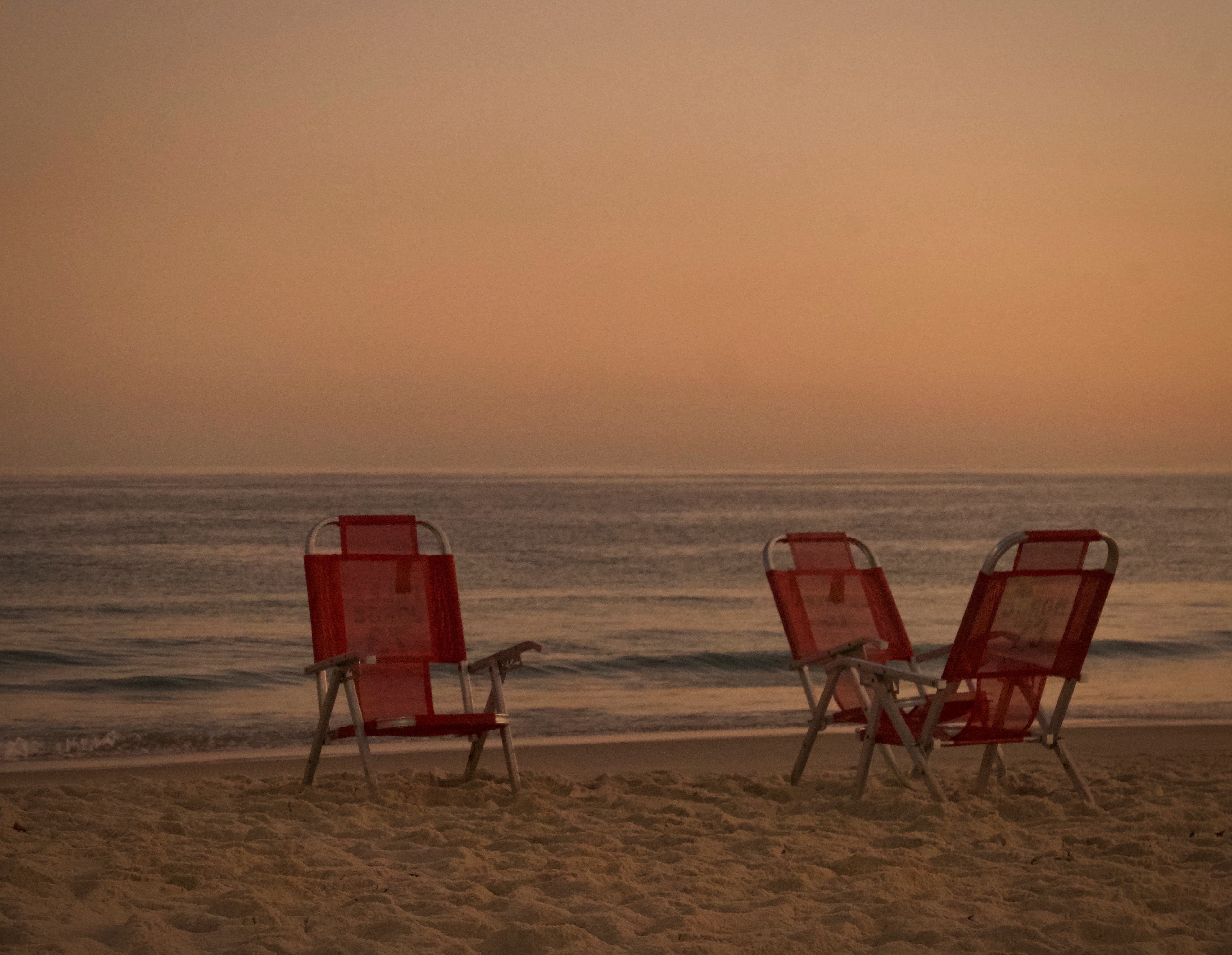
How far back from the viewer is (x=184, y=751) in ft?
24.6

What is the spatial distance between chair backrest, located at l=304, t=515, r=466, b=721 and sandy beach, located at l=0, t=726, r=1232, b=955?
0.42 meters

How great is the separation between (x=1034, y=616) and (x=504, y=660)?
7.33ft

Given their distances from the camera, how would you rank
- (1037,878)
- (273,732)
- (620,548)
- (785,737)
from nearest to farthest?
(1037,878), (785,737), (273,732), (620,548)

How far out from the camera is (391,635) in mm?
5574

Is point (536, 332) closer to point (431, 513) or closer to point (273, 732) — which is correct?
point (431, 513)

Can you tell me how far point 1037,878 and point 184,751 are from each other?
5421 millimetres

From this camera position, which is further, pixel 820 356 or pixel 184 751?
pixel 820 356

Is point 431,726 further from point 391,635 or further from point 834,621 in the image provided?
point 834,621

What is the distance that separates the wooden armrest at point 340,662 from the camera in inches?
196

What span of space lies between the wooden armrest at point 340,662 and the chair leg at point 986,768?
262 centimetres

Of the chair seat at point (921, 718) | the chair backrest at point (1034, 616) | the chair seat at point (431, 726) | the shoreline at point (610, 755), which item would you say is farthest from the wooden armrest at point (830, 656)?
the chair seat at point (431, 726)

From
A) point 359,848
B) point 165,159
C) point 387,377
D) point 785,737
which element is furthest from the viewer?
point 387,377

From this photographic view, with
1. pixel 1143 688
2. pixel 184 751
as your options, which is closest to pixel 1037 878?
pixel 184 751

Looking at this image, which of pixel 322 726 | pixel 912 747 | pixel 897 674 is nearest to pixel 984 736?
pixel 912 747
